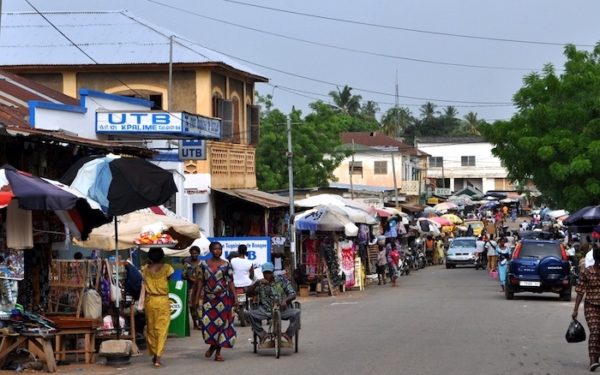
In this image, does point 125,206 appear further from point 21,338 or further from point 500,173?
point 500,173

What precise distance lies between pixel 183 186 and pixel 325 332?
13535 mm

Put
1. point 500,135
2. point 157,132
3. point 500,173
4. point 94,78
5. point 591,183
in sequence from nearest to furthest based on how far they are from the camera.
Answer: point 157,132
point 94,78
point 591,183
point 500,135
point 500,173

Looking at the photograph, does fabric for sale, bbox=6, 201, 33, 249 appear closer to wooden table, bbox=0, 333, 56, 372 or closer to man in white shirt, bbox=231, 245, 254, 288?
wooden table, bbox=0, 333, 56, 372

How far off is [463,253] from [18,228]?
153 ft

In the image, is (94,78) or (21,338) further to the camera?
(94,78)

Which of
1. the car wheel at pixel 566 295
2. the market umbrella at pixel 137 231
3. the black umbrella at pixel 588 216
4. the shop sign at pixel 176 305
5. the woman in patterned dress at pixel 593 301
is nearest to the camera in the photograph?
the woman in patterned dress at pixel 593 301

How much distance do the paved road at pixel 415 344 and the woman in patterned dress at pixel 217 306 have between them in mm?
359

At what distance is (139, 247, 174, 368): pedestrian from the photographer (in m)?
16.2

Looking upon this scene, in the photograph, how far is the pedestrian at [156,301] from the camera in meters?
16.2

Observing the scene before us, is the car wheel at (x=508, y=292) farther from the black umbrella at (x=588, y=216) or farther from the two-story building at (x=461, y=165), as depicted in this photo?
the two-story building at (x=461, y=165)

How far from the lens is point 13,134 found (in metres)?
15.6

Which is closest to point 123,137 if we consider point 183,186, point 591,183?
point 183,186

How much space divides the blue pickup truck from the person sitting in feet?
49.7

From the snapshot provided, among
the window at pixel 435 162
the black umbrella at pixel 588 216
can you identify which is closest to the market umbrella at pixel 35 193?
the black umbrella at pixel 588 216
